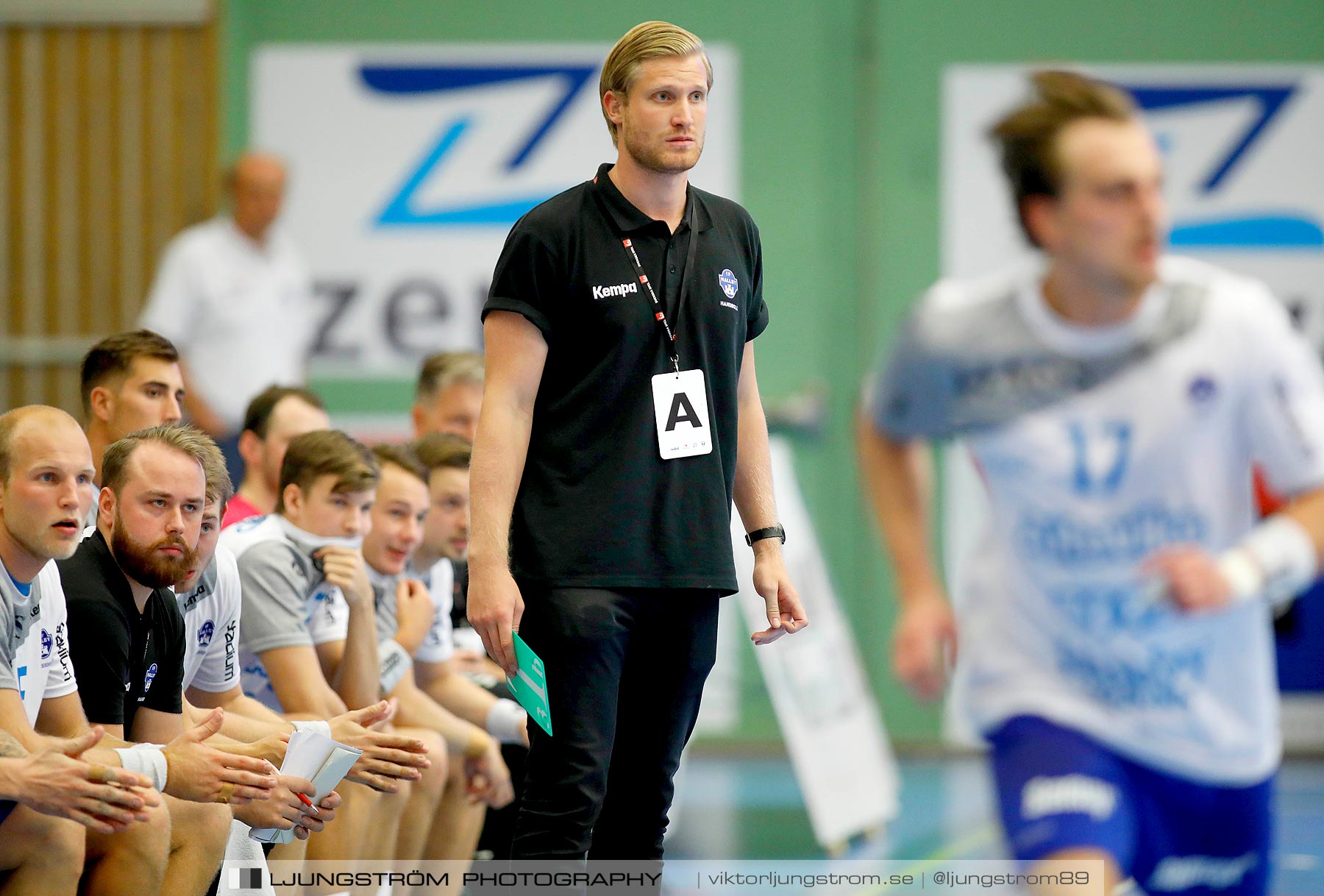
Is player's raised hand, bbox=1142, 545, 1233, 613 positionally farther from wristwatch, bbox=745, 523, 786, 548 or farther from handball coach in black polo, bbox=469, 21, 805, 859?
wristwatch, bbox=745, 523, 786, 548

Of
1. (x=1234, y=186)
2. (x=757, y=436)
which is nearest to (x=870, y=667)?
(x=1234, y=186)

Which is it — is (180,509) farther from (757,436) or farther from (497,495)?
(757,436)

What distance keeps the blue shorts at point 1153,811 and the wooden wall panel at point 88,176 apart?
24.3 feet

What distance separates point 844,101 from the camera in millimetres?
9000

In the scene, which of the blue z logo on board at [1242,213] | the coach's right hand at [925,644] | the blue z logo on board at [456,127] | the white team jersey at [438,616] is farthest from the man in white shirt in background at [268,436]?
the blue z logo on board at [1242,213]

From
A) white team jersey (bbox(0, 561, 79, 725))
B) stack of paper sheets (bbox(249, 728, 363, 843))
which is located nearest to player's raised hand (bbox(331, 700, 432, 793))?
stack of paper sheets (bbox(249, 728, 363, 843))

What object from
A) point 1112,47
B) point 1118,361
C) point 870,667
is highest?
point 1112,47

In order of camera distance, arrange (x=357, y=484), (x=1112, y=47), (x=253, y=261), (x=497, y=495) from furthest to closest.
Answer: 1. (x=1112, y=47)
2. (x=253, y=261)
3. (x=357, y=484)
4. (x=497, y=495)

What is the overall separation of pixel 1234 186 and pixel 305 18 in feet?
17.8

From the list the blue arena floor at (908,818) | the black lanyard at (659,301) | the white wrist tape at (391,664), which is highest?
the black lanyard at (659,301)

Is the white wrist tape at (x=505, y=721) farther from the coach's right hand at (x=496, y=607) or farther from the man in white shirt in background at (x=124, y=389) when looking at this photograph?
the coach's right hand at (x=496, y=607)

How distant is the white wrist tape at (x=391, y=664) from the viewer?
4.39 m

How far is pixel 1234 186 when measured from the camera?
29.1 feet

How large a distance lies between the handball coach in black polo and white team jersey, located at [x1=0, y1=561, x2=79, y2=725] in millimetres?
936
